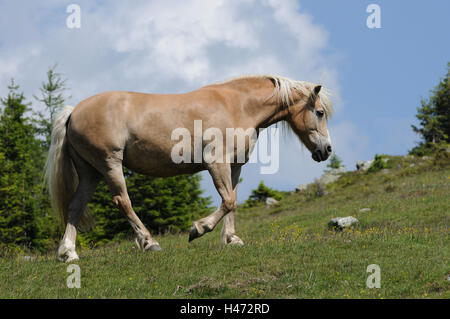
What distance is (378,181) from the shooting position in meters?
29.5

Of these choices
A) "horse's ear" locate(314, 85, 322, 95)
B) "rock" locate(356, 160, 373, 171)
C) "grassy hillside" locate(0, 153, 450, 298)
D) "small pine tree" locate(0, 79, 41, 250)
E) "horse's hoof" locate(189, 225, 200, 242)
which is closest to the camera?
"grassy hillside" locate(0, 153, 450, 298)

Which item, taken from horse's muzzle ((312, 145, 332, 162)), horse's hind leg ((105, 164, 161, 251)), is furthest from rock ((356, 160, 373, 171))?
horse's hind leg ((105, 164, 161, 251))

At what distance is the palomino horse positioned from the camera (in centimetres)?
893

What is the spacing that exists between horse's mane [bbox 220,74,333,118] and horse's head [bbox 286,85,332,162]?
0.02m

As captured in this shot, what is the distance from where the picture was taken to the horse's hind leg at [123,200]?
911 centimetres

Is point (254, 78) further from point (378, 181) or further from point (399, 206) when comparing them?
point (378, 181)

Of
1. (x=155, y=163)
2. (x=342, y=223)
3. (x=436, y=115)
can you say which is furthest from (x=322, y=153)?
(x=436, y=115)

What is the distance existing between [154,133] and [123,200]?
1.40m

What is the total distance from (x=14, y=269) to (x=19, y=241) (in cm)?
2277

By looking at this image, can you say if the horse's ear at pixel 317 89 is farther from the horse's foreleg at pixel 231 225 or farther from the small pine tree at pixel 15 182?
the small pine tree at pixel 15 182

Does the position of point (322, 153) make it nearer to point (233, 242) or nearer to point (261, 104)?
point (261, 104)

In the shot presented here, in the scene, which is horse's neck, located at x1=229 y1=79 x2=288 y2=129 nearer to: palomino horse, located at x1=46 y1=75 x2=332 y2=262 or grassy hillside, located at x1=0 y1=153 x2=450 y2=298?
palomino horse, located at x1=46 y1=75 x2=332 y2=262

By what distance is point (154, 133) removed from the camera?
889cm
